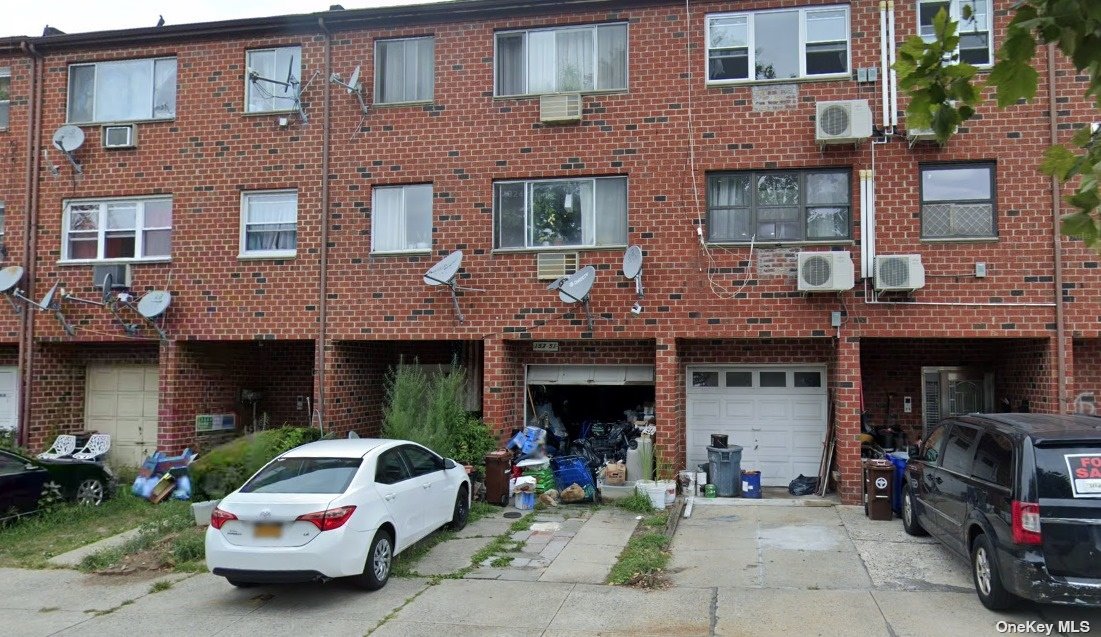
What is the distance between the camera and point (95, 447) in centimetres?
1413

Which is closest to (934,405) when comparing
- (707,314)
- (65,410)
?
(707,314)

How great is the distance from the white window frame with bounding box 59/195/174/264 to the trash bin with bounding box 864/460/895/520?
12.3 meters

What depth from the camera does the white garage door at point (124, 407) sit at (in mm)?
14680

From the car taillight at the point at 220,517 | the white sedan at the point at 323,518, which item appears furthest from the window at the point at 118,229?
the car taillight at the point at 220,517

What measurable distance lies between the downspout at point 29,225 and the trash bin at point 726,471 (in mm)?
12325

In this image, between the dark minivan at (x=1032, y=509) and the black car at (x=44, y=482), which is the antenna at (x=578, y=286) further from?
the black car at (x=44, y=482)

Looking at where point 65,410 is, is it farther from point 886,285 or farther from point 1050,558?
point 1050,558

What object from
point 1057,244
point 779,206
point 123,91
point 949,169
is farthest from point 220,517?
point 1057,244

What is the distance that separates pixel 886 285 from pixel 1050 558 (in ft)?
18.3

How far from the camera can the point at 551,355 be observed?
1362cm

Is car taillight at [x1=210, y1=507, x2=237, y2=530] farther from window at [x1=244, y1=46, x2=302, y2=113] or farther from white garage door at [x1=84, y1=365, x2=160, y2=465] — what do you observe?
window at [x1=244, y1=46, x2=302, y2=113]

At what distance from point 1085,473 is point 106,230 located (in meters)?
15.2

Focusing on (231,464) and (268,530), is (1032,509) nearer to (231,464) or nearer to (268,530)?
(268,530)

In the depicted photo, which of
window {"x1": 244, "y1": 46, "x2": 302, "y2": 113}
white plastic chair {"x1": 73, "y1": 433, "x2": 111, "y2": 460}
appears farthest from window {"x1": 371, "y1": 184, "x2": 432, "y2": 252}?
white plastic chair {"x1": 73, "y1": 433, "x2": 111, "y2": 460}
